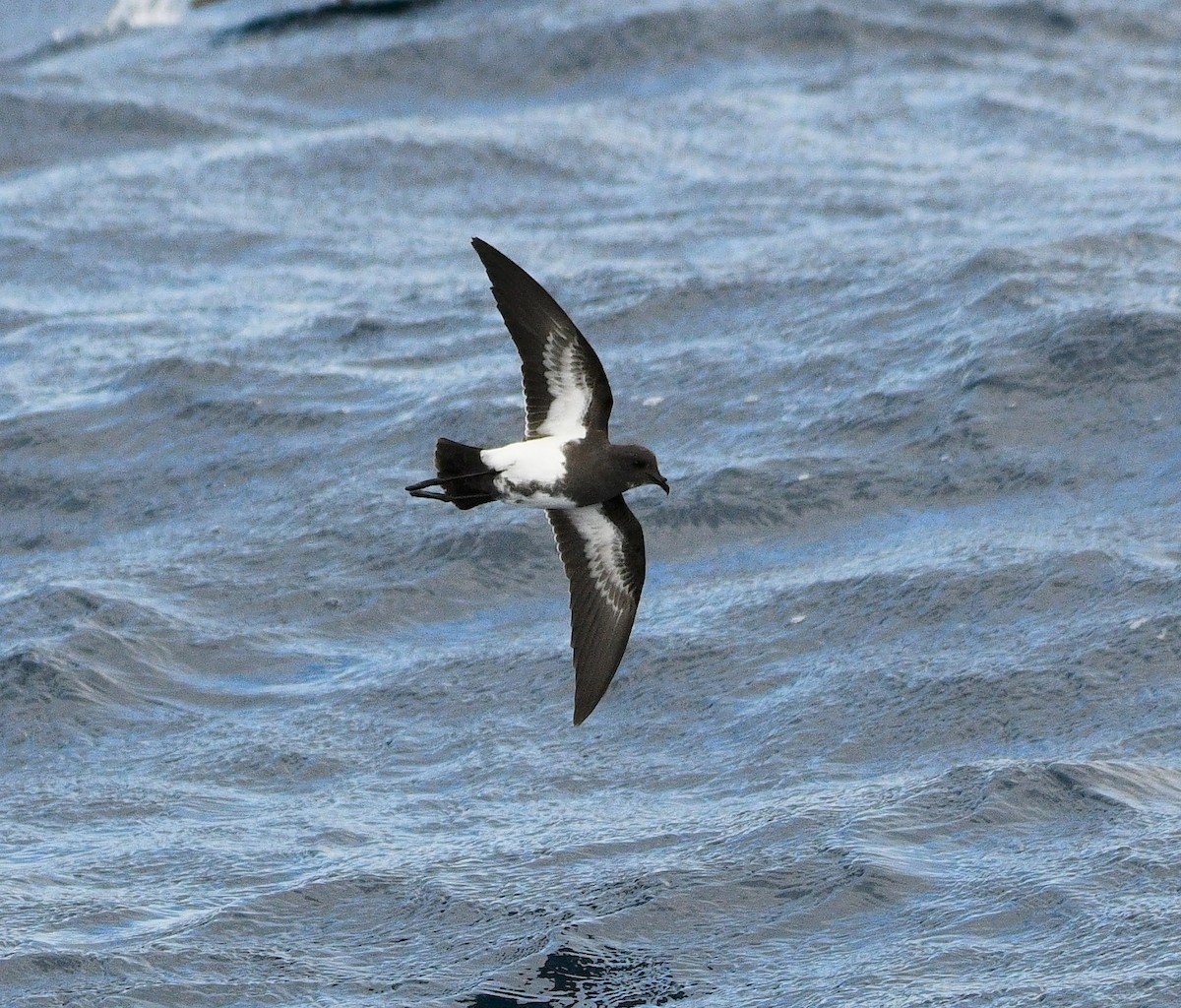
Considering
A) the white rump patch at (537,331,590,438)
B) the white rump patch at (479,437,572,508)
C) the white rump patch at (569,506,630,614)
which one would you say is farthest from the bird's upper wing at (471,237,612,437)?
the white rump patch at (569,506,630,614)

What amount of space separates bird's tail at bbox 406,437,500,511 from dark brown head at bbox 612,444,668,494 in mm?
492

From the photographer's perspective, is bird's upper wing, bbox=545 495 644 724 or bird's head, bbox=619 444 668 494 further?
bird's upper wing, bbox=545 495 644 724

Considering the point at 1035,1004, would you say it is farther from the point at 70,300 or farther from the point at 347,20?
the point at 347,20

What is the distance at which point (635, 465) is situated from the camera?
7.50 metres

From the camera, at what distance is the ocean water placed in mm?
7754

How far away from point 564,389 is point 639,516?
3490mm

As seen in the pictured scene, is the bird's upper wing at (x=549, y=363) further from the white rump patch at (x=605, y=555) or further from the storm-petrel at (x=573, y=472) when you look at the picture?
the white rump patch at (x=605, y=555)

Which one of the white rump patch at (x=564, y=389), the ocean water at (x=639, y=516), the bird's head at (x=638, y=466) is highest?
the white rump patch at (x=564, y=389)

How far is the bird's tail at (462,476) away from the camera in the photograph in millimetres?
7336

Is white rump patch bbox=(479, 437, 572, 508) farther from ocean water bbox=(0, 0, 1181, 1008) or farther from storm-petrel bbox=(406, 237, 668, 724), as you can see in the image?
ocean water bbox=(0, 0, 1181, 1008)

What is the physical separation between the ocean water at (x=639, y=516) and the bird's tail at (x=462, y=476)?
1.70 metres

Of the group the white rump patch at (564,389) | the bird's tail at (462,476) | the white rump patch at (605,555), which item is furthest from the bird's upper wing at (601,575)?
the bird's tail at (462,476)

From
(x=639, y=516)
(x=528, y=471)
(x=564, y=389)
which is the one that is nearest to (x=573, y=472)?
(x=528, y=471)

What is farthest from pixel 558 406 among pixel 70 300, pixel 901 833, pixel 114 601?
pixel 70 300
